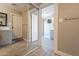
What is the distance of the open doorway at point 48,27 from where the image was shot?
2.34 m

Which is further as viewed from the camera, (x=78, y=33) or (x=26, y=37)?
(x=26, y=37)

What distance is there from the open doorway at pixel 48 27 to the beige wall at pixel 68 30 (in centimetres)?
21

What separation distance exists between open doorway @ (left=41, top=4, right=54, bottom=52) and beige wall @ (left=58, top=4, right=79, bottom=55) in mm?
209

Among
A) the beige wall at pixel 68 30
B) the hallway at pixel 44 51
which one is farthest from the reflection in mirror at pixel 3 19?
the beige wall at pixel 68 30

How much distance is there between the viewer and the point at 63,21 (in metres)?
2.22

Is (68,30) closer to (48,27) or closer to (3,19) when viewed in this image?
(48,27)

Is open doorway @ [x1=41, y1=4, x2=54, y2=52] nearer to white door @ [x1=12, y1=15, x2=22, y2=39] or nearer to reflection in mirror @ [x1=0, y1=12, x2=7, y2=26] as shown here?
white door @ [x1=12, y1=15, x2=22, y2=39]

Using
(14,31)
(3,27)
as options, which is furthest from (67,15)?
(3,27)

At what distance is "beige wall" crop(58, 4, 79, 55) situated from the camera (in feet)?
6.31

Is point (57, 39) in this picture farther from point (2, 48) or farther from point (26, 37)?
point (2, 48)

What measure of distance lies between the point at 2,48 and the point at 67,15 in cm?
127

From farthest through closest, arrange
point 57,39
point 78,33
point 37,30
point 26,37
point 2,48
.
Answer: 1. point 37,30
2. point 57,39
3. point 26,37
4. point 78,33
5. point 2,48

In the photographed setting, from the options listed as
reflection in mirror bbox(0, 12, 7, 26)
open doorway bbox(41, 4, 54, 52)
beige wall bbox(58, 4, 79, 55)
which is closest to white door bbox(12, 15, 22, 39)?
reflection in mirror bbox(0, 12, 7, 26)

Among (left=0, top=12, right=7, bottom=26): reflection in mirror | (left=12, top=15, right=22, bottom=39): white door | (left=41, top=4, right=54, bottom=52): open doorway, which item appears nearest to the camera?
(left=0, top=12, right=7, bottom=26): reflection in mirror
